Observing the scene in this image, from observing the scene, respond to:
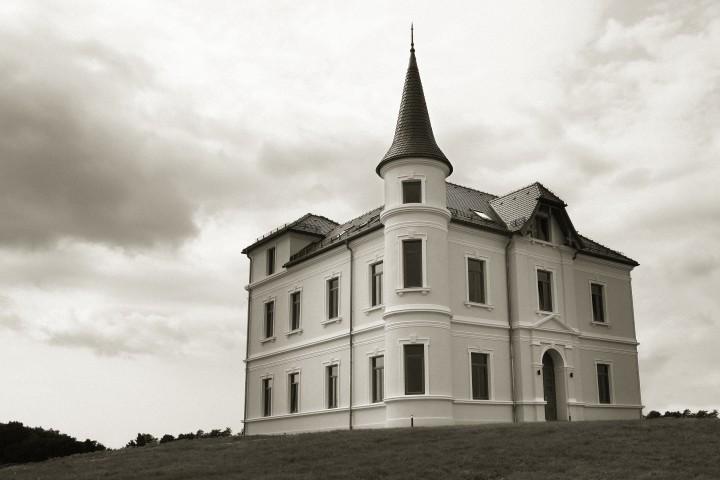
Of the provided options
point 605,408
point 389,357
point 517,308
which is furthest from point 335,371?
point 605,408

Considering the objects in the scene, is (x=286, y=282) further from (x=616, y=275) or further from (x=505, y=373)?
(x=616, y=275)

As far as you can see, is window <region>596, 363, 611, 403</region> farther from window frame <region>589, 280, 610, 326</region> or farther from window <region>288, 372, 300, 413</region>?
window <region>288, 372, 300, 413</region>

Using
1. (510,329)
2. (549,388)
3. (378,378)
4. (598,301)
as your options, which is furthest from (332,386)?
(598,301)

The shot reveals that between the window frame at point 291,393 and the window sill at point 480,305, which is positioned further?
the window frame at point 291,393

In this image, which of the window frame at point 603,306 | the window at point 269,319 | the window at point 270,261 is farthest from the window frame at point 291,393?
the window frame at point 603,306

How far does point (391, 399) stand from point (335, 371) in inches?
232

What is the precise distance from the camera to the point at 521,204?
33.6 metres

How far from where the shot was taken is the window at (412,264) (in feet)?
96.3

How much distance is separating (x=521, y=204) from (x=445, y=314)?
24.2 ft

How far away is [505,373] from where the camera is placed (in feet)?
101

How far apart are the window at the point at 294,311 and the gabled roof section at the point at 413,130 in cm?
932

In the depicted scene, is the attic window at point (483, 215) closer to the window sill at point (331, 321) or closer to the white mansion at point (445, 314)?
the white mansion at point (445, 314)

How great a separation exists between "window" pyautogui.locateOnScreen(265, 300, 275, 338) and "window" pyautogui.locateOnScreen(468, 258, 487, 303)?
12396 mm

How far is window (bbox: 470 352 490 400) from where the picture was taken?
98.1ft
